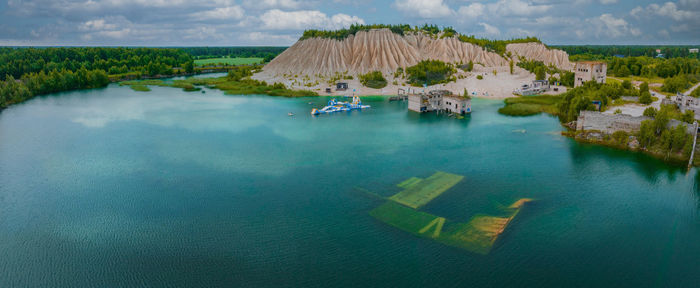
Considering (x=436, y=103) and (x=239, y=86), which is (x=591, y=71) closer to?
(x=436, y=103)

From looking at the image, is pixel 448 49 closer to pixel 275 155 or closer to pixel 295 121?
pixel 295 121

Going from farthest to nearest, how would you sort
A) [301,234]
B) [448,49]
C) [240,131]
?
[448,49] < [240,131] < [301,234]

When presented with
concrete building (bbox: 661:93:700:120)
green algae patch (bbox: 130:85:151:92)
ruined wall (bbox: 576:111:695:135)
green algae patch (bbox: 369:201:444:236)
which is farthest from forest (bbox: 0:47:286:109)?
concrete building (bbox: 661:93:700:120)

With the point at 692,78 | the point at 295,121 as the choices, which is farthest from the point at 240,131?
the point at 692,78

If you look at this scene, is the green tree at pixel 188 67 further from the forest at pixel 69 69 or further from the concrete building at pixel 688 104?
the concrete building at pixel 688 104

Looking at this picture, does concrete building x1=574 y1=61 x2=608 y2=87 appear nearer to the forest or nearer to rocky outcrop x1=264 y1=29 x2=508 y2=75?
rocky outcrop x1=264 y1=29 x2=508 y2=75

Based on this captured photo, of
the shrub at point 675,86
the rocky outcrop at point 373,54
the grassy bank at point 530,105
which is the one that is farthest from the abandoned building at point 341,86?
the shrub at point 675,86
